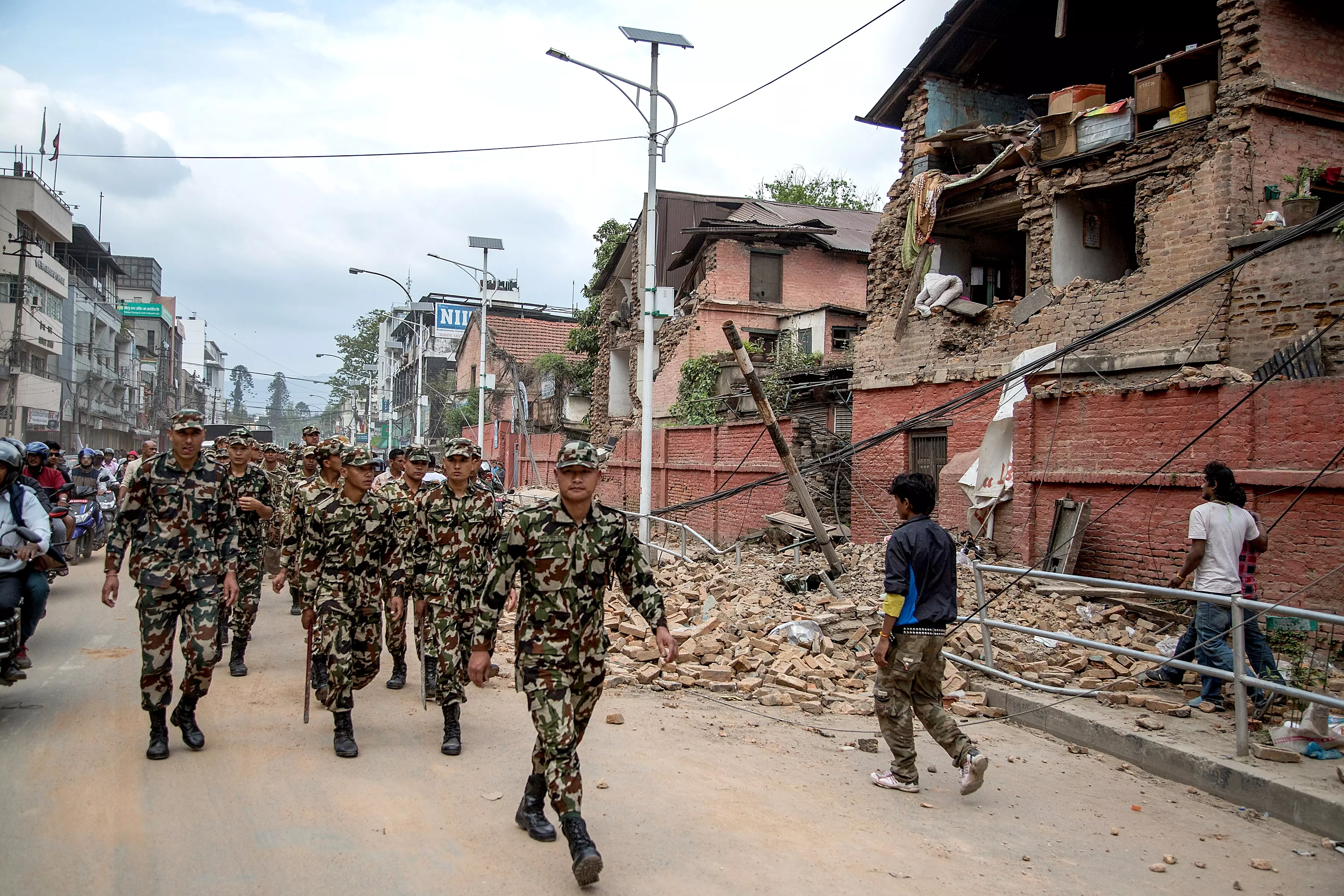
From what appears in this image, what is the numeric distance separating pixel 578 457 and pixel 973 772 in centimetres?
297

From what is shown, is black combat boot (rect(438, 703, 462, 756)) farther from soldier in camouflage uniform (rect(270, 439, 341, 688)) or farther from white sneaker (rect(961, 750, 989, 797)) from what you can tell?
white sneaker (rect(961, 750, 989, 797))

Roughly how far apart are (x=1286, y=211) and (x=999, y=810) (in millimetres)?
10235

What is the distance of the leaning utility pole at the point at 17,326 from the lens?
28828mm

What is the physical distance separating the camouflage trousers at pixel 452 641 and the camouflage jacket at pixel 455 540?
0.06m

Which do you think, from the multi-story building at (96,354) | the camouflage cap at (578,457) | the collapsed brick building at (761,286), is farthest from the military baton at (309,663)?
the multi-story building at (96,354)

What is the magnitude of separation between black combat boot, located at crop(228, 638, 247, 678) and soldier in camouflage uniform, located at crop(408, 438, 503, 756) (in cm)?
219

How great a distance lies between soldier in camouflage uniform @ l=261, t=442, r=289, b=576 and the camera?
9.97 m

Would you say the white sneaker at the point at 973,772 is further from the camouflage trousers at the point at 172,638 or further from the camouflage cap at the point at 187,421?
the camouflage cap at the point at 187,421

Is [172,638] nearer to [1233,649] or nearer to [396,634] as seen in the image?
[396,634]

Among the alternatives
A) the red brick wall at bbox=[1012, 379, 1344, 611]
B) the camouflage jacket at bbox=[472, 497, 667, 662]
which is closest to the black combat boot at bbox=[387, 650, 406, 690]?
the camouflage jacket at bbox=[472, 497, 667, 662]

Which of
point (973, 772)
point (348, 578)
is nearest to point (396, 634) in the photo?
point (348, 578)

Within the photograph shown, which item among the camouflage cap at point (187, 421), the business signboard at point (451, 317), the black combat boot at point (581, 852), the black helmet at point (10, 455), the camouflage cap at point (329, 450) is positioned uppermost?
the business signboard at point (451, 317)

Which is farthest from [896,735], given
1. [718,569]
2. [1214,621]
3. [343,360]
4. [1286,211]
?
[343,360]

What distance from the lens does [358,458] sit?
6.16m
